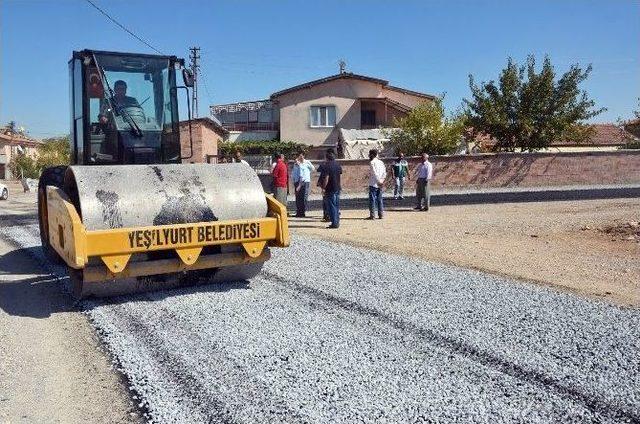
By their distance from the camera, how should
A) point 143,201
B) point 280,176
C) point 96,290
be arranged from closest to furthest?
point 143,201 → point 96,290 → point 280,176

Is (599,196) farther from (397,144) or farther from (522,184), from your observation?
(397,144)

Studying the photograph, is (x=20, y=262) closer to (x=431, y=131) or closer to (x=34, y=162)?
(x=431, y=131)

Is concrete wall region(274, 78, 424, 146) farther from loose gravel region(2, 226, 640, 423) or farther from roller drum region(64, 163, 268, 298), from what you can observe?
loose gravel region(2, 226, 640, 423)

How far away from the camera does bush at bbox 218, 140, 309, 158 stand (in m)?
41.7

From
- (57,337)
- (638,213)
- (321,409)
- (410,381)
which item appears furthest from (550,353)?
(638,213)

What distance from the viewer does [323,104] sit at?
43.3m

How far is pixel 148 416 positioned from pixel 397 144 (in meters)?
28.4

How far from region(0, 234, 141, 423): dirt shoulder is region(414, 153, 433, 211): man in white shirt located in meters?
11.4

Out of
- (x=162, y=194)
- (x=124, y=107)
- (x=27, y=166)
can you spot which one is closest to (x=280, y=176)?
(x=124, y=107)

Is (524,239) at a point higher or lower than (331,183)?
lower

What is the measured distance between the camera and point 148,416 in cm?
390

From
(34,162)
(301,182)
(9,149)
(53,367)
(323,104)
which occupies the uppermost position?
(323,104)

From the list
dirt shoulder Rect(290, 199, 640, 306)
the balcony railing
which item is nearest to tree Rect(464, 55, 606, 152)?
dirt shoulder Rect(290, 199, 640, 306)

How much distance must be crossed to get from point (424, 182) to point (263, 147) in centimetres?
2635
